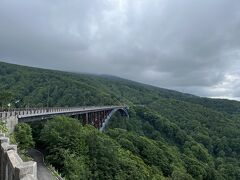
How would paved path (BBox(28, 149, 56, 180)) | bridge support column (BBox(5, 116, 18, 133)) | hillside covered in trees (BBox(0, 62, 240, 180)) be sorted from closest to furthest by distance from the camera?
paved path (BBox(28, 149, 56, 180)) → bridge support column (BBox(5, 116, 18, 133)) → hillside covered in trees (BBox(0, 62, 240, 180))

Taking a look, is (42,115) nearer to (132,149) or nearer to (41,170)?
(41,170)

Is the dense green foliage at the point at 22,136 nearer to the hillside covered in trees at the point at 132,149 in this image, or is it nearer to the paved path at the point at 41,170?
the paved path at the point at 41,170

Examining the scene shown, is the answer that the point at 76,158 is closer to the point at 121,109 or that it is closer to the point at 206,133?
the point at 121,109

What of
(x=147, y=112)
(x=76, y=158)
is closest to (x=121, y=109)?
(x=147, y=112)

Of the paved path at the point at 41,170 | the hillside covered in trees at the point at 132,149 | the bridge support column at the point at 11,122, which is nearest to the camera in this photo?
the paved path at the point at 41,170

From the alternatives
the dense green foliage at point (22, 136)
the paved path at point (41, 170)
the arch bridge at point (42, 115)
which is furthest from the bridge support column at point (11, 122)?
the paved path at point (41, 170)

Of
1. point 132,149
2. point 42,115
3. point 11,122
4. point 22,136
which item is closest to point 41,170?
point 22,136

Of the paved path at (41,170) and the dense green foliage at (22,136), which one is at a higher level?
the dense green foliage at (22,136)

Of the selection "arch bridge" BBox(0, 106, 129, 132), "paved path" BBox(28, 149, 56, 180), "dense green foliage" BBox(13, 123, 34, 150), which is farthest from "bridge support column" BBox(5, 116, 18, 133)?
"paved path" BBox(28, 149, 56, 180)

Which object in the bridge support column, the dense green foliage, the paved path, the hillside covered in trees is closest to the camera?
the paved path

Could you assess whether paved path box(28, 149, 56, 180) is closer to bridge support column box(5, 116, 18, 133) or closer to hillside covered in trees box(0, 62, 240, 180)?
hillside covered in trees box(0, 62, 240, 180)

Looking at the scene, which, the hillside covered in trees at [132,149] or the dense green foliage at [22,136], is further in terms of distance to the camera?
the hillside covered in trees at [132,149]
